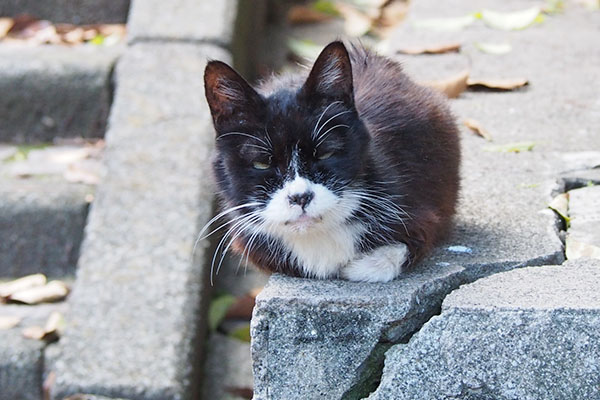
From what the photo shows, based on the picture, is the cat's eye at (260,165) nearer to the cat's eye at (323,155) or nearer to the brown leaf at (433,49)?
the cat's eye at (323,155)

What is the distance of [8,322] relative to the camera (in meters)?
3.62

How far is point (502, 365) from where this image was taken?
76.1 inches

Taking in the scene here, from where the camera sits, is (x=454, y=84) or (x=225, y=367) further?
(x=225, y=367)

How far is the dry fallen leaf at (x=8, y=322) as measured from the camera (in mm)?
3602

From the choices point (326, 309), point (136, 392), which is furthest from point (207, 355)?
point (326, 309)

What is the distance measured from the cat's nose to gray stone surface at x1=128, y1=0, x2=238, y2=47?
2.34 metres

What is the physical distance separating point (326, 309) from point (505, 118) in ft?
5.20

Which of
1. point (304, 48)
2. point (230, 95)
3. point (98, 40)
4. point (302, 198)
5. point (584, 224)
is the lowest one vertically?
point (304, 48)

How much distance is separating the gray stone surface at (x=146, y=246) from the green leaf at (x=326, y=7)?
1.80 m

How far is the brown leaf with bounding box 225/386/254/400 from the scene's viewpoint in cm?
351

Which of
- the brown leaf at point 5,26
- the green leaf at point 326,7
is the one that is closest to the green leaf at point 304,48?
the green leaf at point 326,7

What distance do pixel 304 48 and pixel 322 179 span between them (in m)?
3.32

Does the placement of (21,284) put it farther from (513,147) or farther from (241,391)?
(513,147)

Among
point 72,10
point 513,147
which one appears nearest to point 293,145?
point 513,147
